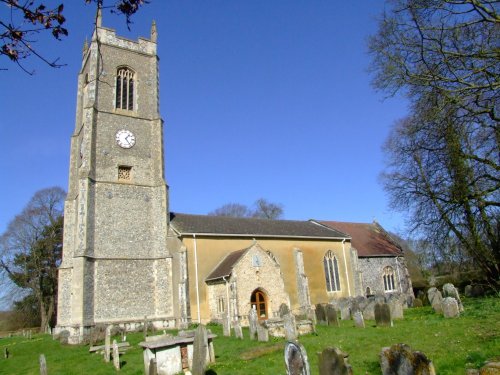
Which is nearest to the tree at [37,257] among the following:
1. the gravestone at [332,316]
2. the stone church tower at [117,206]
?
the stone church tower at [117,206]

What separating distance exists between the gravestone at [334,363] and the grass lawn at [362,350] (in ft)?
5.85

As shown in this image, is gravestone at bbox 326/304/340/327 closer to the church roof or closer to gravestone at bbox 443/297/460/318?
gravestone at bbox 443/297/460/318

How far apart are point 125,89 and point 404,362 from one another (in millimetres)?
23827

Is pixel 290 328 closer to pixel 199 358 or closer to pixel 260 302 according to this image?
pixel 199 358

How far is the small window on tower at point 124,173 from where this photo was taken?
905 inches

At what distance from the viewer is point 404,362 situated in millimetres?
5121

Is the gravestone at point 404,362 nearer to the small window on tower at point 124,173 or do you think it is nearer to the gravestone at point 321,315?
the gravestone at point 321,315

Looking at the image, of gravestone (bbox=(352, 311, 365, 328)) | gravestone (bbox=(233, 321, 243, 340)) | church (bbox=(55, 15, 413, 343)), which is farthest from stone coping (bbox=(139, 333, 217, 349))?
church (bbox=(55, 15, 413, 343))

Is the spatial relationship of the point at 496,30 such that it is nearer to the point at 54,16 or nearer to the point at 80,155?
the point at 54,16

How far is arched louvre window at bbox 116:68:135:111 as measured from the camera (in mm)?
24688

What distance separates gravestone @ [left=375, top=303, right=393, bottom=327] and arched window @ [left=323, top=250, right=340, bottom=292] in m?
14.1

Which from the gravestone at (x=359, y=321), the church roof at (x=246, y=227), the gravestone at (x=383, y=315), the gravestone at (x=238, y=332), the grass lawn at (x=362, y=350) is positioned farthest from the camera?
the church roof at (x=246, y=227)

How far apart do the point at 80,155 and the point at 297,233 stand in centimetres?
1488

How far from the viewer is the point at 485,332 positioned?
29.2 ft
